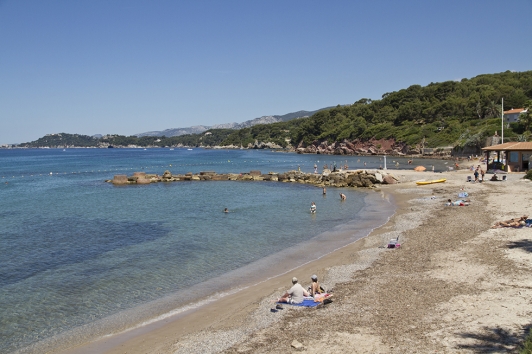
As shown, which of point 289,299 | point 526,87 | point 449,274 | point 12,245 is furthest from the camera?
point 526,87

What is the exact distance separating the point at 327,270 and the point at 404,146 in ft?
303

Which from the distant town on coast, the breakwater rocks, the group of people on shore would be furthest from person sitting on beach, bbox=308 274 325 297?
the distant town on coast

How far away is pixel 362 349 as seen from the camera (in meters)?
8.58

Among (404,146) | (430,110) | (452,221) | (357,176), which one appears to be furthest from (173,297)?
(430,110)

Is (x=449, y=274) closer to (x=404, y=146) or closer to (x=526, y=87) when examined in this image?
(x=404, y=146)

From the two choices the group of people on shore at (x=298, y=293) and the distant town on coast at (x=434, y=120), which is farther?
the distant town on coast at (x=434, y=120)

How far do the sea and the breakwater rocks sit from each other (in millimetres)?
4855

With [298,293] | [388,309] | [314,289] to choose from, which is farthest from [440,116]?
[388,309]

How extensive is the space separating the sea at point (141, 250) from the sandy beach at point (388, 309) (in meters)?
1.42

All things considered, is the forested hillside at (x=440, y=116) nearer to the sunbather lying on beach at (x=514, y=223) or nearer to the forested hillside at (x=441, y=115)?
the forested hillside at (x=441, y=115)

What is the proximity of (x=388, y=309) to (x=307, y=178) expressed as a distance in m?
41.3

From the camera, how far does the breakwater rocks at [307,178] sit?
4481 cm

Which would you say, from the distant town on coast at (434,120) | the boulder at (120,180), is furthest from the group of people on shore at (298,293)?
the distant town on coast at (434,120)

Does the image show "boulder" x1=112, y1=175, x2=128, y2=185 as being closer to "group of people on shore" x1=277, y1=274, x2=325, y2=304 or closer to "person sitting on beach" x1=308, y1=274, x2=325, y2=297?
"group of people on shore" x1=277, y1=274, x2=325, y2=304
